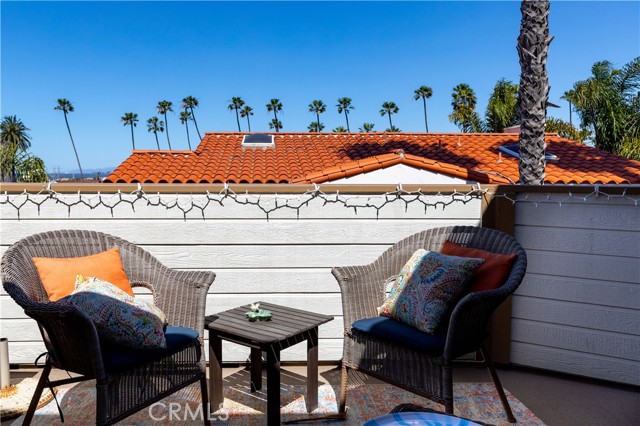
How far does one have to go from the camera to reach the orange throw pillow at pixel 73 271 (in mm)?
2020

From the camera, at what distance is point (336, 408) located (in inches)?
90.1

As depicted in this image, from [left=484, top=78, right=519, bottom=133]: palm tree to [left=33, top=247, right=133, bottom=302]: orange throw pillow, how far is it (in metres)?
15.9

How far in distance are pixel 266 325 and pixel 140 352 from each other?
1.86 ft

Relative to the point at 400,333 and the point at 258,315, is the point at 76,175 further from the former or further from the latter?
the point at 400,333

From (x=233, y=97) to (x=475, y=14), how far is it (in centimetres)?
→ 3275

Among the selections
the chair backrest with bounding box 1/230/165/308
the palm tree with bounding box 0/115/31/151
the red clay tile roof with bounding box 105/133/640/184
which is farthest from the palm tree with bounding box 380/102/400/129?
the chair backrest with bounding box 1/230/165/308

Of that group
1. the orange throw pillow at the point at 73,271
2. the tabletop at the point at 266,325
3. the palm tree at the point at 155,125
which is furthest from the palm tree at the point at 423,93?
the orange throw pillow at the point at 73,271

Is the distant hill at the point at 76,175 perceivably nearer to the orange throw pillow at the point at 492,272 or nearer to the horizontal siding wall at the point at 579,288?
the horizontal siding wall at the point at 579,288

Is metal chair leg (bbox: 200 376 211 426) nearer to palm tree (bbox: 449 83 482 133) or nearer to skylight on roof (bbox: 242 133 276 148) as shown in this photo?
skylight on roof (bbox: 242 133 276 148)

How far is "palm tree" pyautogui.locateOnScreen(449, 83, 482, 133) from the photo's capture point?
17.4 meters

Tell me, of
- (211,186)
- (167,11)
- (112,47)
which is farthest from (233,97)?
(211,186)

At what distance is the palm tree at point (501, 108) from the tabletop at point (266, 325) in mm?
15541

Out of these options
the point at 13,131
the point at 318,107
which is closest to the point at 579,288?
the point at 318,107

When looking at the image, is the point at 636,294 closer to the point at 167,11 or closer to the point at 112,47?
the point at 167,11
